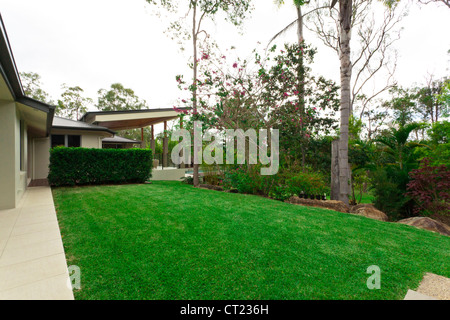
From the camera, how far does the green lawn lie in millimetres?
2018

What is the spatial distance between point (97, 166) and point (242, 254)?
892 centimetres

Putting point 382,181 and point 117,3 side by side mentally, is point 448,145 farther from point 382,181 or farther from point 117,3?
point 117,3

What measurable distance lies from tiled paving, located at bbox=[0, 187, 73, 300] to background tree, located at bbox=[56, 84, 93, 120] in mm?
30720

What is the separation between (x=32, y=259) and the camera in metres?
2.71

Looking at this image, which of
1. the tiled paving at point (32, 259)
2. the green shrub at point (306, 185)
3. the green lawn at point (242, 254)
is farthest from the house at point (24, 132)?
the green shrub at point (306, 185)

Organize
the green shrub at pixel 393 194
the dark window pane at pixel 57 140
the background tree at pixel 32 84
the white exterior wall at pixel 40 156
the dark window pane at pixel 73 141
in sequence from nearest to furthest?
the green shrub at pixel 393 194
the white exterior wall at pixel 40 156
the dark window pane at pixel 57 140
the dark window pane at pixel 73 141
the background tree at pixel 32 84

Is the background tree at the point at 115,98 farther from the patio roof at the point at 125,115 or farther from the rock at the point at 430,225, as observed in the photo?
the rock at the point at 430,225

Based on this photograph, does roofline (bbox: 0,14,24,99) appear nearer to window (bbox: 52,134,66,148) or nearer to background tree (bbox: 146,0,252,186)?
background tree (bbox: 146,0,252,186)

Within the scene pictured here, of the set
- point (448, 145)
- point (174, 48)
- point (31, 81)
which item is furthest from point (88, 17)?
point (31, 81)

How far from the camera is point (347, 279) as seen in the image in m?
2.19

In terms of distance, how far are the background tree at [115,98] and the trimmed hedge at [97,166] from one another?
23.4 m

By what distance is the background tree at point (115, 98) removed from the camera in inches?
1151

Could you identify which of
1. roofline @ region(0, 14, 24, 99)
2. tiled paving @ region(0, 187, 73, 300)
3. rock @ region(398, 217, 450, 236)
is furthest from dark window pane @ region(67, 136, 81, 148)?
rock @ region(398, 217, 450, 236)

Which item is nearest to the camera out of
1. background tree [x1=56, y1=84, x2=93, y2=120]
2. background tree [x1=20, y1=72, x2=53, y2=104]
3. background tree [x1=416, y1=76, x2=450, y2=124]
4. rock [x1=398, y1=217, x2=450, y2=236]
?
rock [x1=398, y1=217, x2=450, y2=236]
